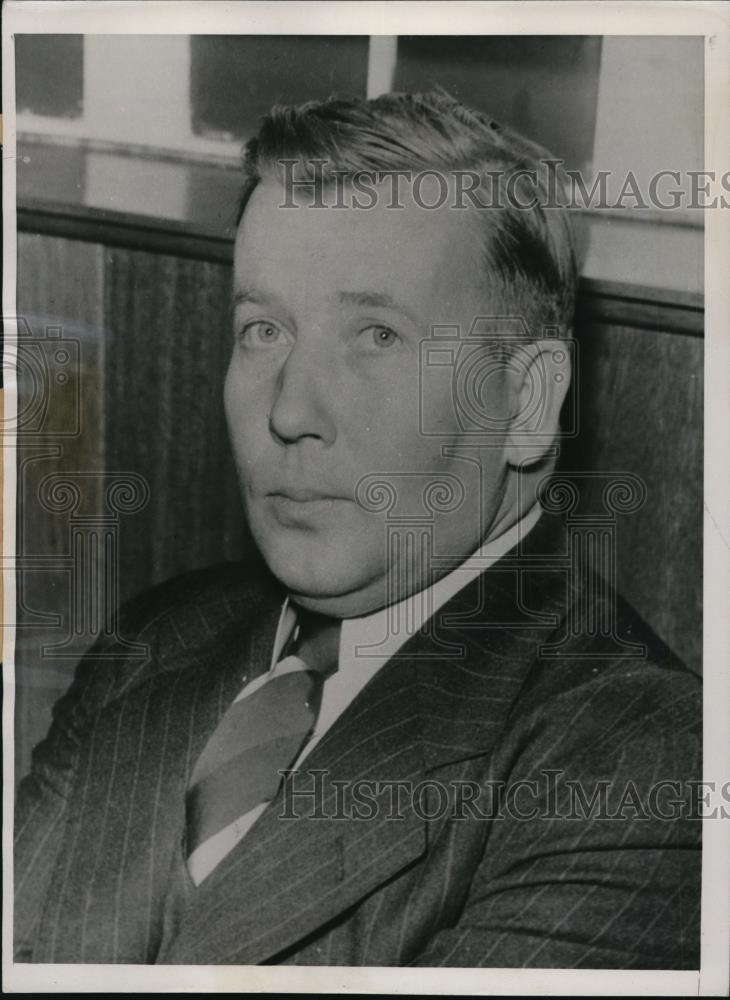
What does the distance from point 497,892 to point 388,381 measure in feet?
2.03

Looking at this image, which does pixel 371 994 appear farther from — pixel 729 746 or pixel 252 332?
pixel 252 332

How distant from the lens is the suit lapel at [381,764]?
1282mm

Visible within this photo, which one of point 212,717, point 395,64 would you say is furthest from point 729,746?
point 395,64

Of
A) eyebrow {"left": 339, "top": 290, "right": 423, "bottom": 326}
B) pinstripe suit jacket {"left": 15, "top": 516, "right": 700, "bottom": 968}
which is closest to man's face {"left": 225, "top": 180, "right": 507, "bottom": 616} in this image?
eyebrow {"left": 339, "top": 290, "right": 423, "bottom": 326}

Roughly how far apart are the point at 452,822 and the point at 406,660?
20cm

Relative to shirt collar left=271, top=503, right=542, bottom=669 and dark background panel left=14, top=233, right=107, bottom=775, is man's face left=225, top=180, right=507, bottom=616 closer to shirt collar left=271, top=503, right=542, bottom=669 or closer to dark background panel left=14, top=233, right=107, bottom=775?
shirt collar left=271, top=503, right=542, bottom=669

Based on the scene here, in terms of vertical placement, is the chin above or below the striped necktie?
above

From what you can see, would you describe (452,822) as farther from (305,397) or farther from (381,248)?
(381,248)

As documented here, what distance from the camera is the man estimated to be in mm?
1282

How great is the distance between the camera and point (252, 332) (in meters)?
1.32

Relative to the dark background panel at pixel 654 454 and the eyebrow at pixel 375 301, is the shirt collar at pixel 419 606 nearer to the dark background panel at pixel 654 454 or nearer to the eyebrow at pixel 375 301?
the dark background panel at pixel 654 454

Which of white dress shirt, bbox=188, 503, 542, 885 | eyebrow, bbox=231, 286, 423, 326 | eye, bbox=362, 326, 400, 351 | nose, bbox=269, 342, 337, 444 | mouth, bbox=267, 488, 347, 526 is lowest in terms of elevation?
white dress shirt, bbox=188, 503, 542, 885

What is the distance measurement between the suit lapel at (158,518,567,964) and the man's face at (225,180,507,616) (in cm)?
8

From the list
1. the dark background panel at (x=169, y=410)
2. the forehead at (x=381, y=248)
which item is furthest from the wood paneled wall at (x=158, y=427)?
the forehead at (x=381, y=248)
